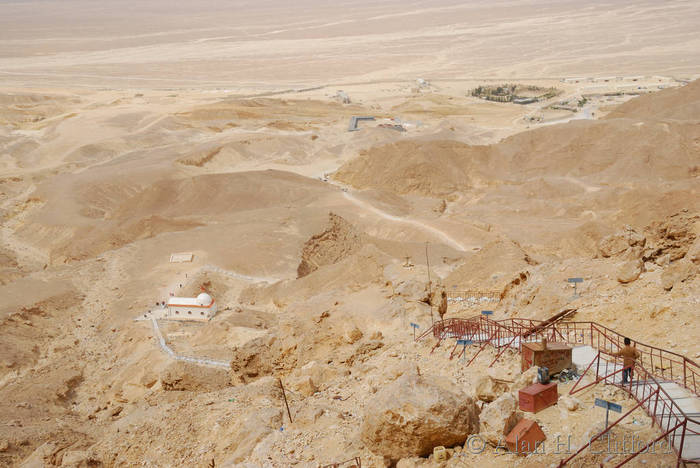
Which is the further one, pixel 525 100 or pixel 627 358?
pixel 525 100

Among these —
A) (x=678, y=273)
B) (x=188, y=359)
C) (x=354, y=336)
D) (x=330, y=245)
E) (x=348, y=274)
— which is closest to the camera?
(x=678, y=273)

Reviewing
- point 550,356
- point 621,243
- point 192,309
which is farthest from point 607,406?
point 192,309

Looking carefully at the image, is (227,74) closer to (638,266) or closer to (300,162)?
(300,162)

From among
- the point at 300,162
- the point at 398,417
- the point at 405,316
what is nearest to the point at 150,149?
the point at 300,162

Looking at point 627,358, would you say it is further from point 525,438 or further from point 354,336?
point 354,336

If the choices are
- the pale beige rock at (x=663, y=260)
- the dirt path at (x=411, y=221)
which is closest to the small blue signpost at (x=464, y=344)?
the pale beige rock at (x=663, y=260)

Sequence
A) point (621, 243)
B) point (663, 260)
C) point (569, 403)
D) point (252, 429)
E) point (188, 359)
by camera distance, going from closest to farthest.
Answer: point (569, 403) < point (252, 429) < point (663, 260) < point (621, 243) < point (188, 359)
